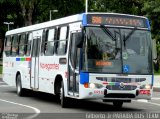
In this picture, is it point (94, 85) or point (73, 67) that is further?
point (73, 67)

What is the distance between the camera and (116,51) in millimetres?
16625

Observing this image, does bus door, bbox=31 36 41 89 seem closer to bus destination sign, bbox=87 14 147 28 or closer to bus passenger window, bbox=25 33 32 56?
bus passenger window, bbox=25 33 32 56

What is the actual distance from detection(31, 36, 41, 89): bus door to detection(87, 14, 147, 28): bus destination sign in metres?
4.85

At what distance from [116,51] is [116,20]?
1112mm

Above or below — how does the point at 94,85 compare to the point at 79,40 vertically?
below

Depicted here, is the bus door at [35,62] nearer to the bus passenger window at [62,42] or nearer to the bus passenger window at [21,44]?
the bus passenger window at [21,44]

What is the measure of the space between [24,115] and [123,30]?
4191 millimetres

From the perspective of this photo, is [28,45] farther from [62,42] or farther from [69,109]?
[69,109]

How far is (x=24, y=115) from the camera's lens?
1521cm

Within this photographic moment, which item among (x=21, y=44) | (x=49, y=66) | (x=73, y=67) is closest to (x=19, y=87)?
(x=21, y=44)

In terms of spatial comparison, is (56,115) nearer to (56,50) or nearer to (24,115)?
(24,115)

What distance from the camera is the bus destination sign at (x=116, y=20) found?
1692cm

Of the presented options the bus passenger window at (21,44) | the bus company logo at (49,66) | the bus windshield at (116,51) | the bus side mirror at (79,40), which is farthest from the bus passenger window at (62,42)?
the bus passenger window at (21,44)

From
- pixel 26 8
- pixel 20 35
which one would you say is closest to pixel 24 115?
pixel 20 35
